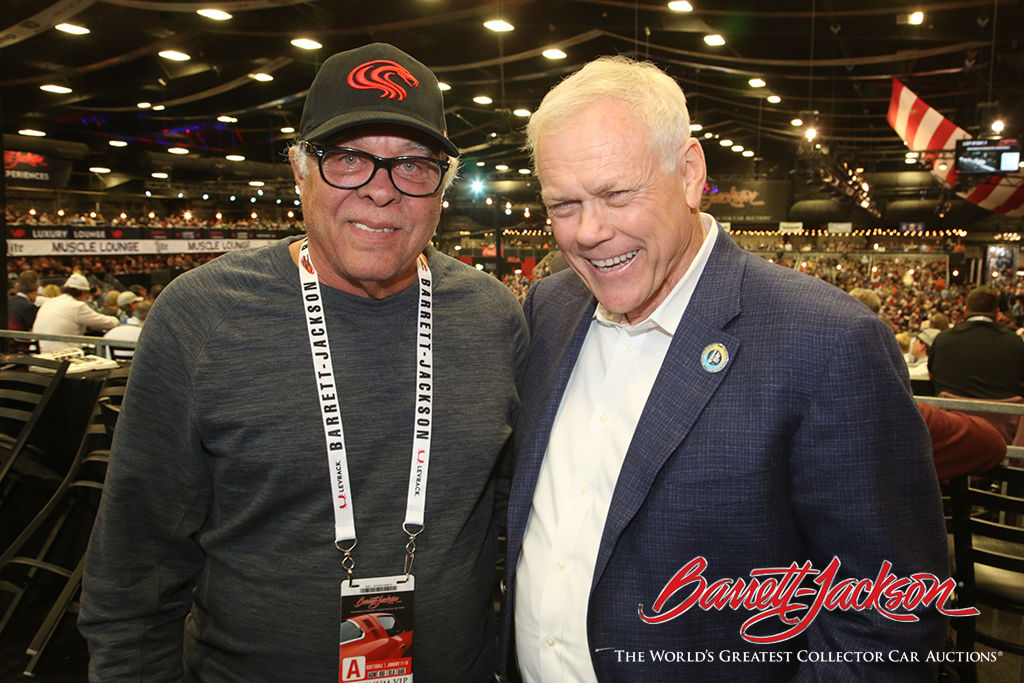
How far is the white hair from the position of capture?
1275 millimetres

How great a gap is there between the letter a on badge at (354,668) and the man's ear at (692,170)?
1119 millimetres

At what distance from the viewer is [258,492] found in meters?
1.25

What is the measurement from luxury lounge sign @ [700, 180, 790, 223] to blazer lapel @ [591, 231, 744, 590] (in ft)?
74.5

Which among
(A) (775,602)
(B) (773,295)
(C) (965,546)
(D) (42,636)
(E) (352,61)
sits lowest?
(D) (42,636)

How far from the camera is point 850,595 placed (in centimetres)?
110

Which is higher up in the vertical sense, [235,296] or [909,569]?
[235,296]

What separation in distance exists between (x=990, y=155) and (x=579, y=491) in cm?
1184

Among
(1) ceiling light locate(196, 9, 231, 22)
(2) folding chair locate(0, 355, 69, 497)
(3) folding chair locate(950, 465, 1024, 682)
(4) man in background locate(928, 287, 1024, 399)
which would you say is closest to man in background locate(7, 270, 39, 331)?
(1) ceiling light locate(196, 9, 231, 22)

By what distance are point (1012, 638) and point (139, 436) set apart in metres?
3.26

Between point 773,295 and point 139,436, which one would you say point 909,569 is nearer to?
point 773,295

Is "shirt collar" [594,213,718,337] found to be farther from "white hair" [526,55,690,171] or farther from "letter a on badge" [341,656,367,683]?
"letter a on badge" [341,656,367,683]

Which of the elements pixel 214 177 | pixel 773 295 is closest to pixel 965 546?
pixel 773 295

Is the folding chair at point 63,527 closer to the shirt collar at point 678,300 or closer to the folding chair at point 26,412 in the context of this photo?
the folding chair at point 26,412

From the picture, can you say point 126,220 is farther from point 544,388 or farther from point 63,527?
point 544,388
